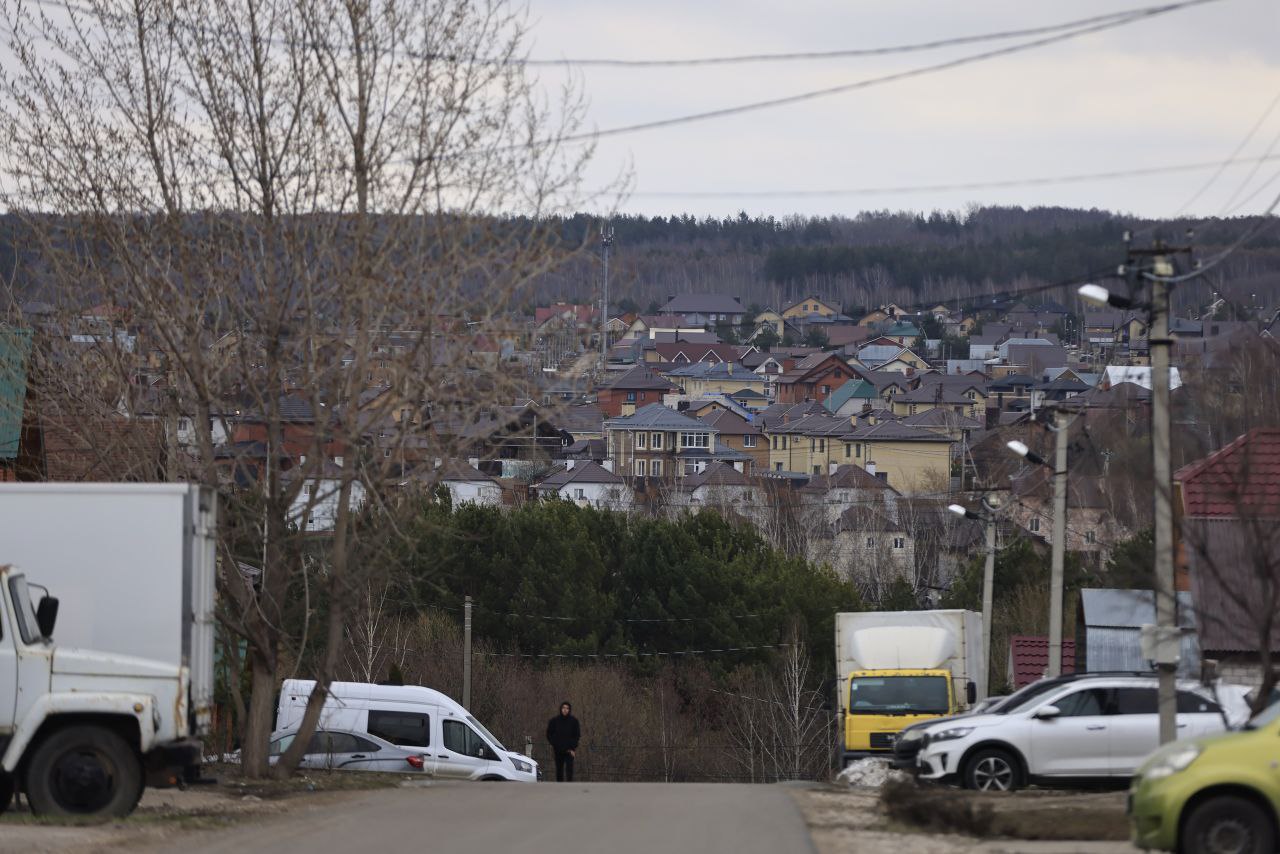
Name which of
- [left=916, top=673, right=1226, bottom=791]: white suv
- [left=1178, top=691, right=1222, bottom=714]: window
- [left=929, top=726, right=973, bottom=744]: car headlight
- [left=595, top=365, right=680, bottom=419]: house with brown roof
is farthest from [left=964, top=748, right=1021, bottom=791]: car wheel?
[left=595, top=365, right=680, bottom=419]: house with brown roof

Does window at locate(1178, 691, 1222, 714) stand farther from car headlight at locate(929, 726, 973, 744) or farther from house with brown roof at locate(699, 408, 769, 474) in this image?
house with brown roof at locate(699, 408, 769, 474)

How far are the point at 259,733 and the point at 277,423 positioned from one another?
3718 mm

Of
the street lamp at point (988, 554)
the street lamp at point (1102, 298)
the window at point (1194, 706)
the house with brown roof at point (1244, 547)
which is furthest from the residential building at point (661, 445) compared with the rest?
the street lamp at point (1102, 298)

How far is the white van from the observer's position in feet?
86.4

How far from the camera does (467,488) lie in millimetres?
91188

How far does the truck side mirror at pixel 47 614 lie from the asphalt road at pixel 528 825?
2331mm

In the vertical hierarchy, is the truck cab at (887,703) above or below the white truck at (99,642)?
below

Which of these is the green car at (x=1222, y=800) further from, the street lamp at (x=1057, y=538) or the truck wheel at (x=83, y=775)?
the street lamp at (x=1057, y=538)

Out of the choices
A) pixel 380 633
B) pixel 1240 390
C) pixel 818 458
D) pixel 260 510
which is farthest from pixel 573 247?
pixel 818 458

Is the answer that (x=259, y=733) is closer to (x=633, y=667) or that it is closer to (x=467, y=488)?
(x=633, y=667)

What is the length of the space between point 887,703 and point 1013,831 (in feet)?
47.8

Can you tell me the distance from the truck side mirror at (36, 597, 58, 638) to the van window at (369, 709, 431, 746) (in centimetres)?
1329

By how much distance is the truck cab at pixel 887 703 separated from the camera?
28.4m

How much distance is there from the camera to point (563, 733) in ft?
96.0
